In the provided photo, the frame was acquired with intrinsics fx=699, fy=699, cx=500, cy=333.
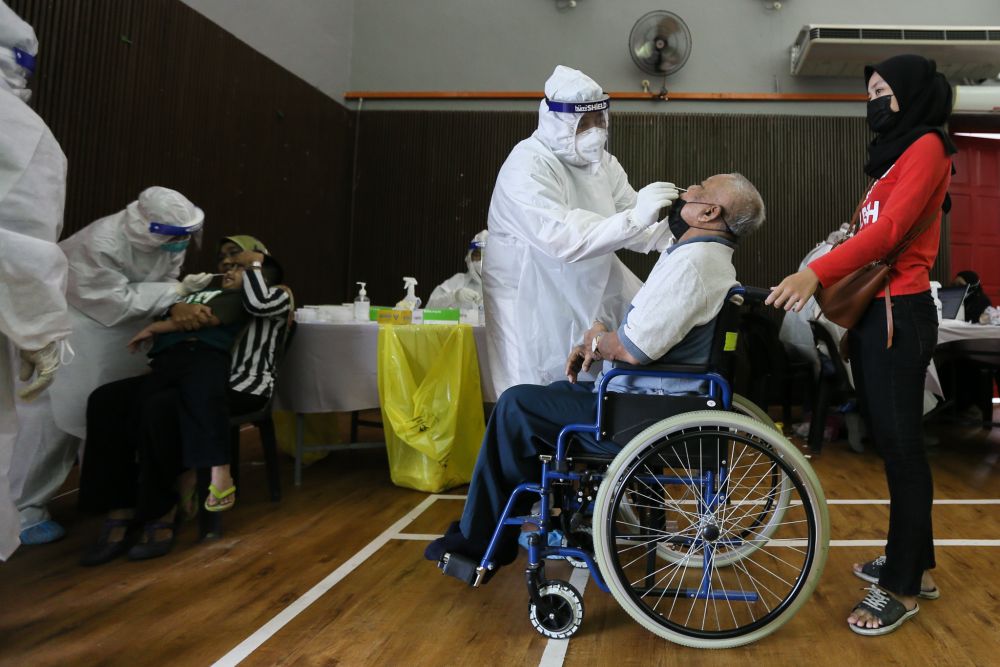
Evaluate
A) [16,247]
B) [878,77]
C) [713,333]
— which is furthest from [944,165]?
[16,247]

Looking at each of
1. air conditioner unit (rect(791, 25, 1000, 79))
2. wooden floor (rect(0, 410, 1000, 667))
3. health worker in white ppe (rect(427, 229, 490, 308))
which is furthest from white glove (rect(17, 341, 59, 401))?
air conditioner unit (rect(791, 25, 1000, 79))

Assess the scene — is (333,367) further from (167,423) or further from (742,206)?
(742,206)

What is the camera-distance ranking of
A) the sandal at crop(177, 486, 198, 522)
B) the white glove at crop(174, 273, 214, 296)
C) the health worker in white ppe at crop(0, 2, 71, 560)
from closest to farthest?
the health worker in white ppe at crop(0, 2, 71, 560) → the sandal at crop(177, 486, 198, 522) → the white glove at crop(174, 273, 214, 296)

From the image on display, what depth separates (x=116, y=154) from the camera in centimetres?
385

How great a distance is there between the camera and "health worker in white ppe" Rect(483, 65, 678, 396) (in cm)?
192

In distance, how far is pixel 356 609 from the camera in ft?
5.52

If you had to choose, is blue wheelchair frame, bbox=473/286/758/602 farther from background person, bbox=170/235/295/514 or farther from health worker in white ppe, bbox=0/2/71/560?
background person, bbox=170/235/295/514

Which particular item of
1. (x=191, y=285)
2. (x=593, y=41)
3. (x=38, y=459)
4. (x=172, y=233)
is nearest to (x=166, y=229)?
(x=172, y=233)

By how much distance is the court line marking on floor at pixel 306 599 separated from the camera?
1.45 meters

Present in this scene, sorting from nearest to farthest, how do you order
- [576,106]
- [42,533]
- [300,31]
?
1. [576,106]
2. [42,533]
3. [300,31]

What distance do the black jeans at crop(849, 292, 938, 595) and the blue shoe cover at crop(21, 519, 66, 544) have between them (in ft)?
7.69

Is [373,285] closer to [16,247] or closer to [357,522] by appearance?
[357,522]

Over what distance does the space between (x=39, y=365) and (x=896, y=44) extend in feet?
21.3

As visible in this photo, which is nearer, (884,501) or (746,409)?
(746,409)
